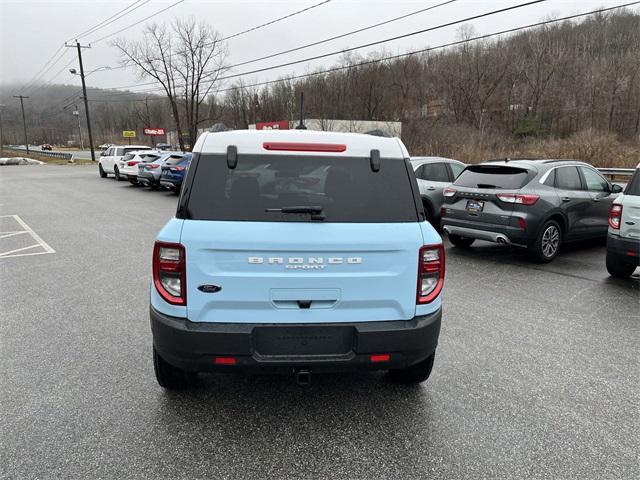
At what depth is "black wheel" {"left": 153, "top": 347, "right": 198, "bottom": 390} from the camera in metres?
3.12

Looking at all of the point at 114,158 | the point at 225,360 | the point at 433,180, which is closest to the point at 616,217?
the point at 433,180

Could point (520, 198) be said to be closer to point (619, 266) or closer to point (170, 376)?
point (619, 266)

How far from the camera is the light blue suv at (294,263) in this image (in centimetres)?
256

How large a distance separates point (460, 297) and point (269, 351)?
145 inches

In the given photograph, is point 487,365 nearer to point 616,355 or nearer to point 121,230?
point 616,355

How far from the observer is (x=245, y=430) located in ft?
9.42

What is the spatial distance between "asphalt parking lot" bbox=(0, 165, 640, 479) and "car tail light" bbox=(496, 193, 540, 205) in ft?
6.65

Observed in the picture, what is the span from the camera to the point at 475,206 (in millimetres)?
7523

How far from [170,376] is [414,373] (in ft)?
5.75

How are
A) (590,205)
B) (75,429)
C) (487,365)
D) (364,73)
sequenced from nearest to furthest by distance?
(75,429)
(487,365)
(590,205)
(364,73)

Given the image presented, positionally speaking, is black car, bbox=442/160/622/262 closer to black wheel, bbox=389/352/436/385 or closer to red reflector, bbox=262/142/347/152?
black wheel, bbox=389/352/436/385

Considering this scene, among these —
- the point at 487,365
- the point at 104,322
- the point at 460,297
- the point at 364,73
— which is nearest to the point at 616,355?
the point at 487,365

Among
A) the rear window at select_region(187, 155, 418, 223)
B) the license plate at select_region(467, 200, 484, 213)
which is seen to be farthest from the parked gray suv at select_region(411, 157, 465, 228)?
the rear window at select_region(187, 155, 418, 223)

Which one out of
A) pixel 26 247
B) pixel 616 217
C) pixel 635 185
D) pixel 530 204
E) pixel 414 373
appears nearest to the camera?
pixel 414 373
